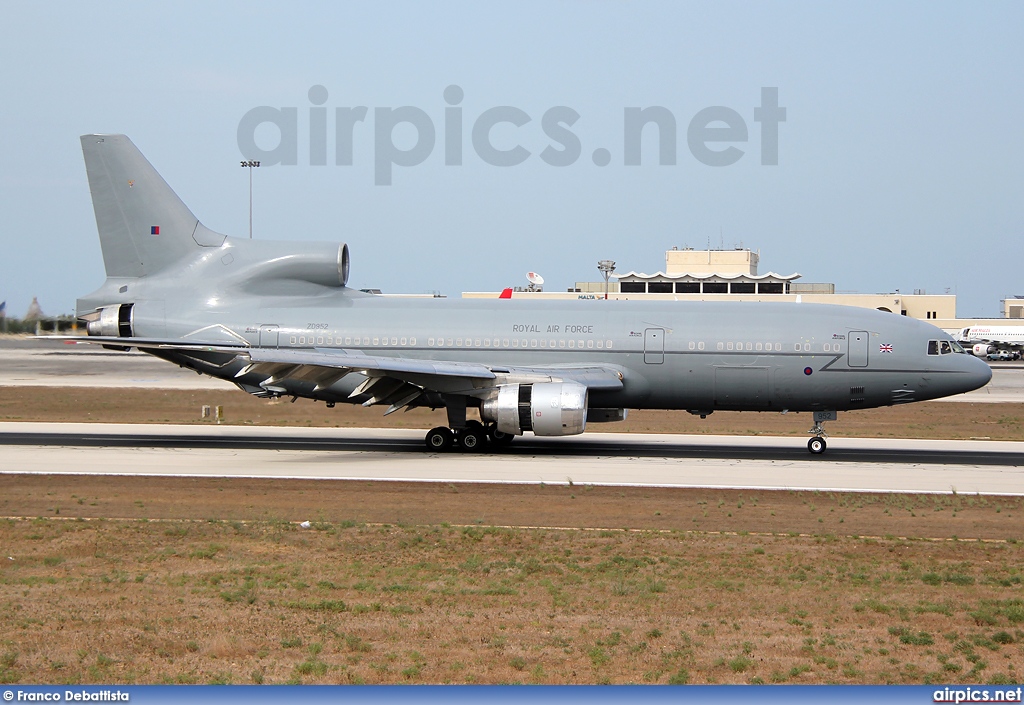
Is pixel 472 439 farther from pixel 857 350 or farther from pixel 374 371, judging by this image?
pixel 857 350

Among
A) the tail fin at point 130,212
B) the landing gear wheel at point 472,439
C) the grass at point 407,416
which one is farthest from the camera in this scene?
the grass at point 407,416

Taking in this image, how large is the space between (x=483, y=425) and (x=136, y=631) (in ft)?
63.9

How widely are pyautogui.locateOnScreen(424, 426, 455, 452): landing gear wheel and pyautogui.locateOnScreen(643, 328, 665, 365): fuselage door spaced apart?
6218 mm

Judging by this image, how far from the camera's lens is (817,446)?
30500mm

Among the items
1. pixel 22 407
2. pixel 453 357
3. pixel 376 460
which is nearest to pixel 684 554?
pixel 376 460

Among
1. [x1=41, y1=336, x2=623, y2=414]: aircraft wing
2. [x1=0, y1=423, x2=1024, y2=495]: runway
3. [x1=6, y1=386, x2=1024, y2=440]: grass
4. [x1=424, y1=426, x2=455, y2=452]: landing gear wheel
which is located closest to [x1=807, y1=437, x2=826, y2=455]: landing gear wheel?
[x1=0, y1=423, x2=1024, y2=495]: runway

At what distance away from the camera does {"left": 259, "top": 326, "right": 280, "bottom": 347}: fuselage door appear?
102 ft

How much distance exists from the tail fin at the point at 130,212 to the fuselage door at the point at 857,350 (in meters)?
20.5

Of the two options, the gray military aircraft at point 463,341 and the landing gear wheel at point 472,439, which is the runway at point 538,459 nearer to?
the landing gear wheel at point 472,439

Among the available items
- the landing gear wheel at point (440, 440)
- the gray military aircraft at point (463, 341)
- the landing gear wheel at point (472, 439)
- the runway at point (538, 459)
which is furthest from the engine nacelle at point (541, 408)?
the landing gear wheel at point (440, 440)

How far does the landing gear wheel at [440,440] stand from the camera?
30.1 meters

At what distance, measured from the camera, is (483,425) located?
3091 centimetres

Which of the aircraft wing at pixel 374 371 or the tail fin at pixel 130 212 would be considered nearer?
the aircraft wing at pixel 374 371

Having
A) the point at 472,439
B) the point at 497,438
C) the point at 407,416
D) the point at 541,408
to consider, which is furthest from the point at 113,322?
the point at 541,408
